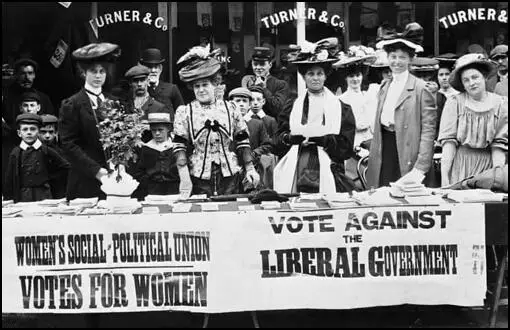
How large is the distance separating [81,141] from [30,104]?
282 cm

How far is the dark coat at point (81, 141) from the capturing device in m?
7.01

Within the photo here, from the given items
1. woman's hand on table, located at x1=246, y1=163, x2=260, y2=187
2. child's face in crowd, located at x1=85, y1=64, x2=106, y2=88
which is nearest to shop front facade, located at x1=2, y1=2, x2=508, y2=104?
child's face in crowd, located at x1=85, y1=64, x2=106, y2=88

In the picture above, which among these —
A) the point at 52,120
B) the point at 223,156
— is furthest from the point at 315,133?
the point at 52,120

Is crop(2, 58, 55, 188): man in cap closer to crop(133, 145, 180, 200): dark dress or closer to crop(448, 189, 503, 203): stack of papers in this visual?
crop(133, 145, 180, 200): dark dress

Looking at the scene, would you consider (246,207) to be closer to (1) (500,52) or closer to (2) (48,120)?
(2) (48,120)

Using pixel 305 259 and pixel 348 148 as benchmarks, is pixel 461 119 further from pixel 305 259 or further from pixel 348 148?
pixel 305 259

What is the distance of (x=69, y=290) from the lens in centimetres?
566

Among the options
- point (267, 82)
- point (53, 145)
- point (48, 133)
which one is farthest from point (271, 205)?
point (267, 82)

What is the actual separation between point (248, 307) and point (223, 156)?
1.72 m

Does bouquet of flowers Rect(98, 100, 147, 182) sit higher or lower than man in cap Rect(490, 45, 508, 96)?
lower

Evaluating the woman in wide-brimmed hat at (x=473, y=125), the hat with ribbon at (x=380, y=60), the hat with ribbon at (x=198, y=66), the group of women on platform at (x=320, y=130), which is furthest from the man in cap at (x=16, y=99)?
the woman in wide-brimmed hat at (x=473, y=125)

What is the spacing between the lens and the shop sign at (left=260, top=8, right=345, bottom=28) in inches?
451

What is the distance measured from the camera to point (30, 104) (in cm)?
975

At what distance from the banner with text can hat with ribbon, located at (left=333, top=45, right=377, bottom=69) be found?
399 centimetres
